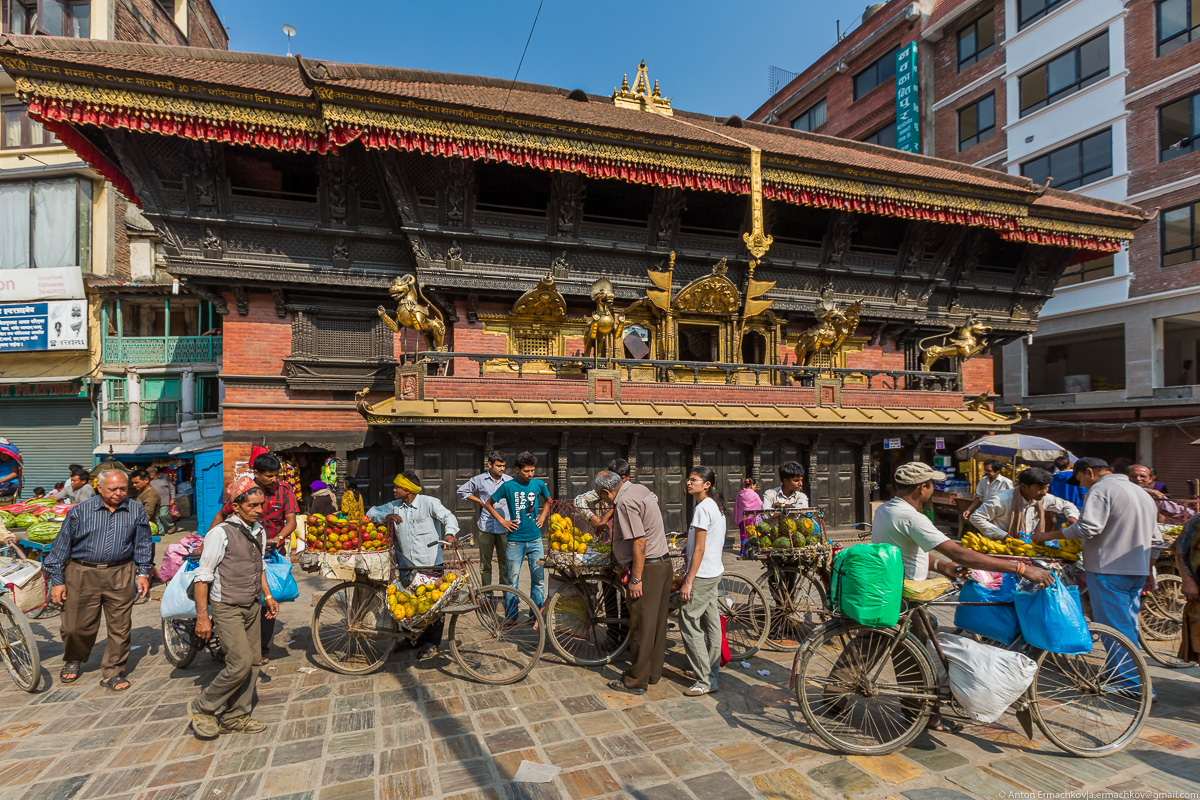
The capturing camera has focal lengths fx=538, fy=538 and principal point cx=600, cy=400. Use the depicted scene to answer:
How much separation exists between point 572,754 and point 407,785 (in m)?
1.11

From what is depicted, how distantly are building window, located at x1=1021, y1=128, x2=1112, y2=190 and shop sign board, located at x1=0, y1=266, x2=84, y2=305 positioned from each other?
34.7 meters

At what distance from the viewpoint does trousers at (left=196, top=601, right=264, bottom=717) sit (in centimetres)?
404

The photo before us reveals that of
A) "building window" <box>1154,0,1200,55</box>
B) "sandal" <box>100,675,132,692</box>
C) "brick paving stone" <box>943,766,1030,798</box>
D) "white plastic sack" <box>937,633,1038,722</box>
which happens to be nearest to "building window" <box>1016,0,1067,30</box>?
"building window" <box>1154,0,1200,55</box>

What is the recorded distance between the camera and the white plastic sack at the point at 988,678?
3.64 metres

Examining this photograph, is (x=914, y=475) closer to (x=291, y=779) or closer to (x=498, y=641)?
(x=498, y=641)

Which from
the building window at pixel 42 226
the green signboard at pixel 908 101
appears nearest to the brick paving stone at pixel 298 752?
the building window at pixel 42 226

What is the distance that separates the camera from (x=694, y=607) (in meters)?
4.79

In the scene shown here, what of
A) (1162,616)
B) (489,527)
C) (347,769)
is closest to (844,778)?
(347,769)

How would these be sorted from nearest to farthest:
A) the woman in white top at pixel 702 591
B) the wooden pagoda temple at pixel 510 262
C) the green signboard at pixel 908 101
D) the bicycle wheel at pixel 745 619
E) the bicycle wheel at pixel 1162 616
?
the woman in white top at pixel 702 591, the bicycle wheel at pixel 745 619, the bicycle wheel at pixel 1162 616, the wooden pagoda temple at pixel 510 262, the green signboard at pixel 908 101

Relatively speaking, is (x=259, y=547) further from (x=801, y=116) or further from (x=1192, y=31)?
(x=801, y=116)

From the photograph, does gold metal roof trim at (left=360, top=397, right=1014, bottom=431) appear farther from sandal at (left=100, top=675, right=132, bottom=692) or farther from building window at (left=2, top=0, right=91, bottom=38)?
building window at (left=2, top=0, right=91, bottom=38)

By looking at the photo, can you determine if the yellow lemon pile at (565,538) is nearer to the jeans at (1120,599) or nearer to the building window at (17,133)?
the jeans at (1120,599)

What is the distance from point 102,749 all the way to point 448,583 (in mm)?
2636

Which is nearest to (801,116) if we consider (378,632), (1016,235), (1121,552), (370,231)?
(1016,235)
